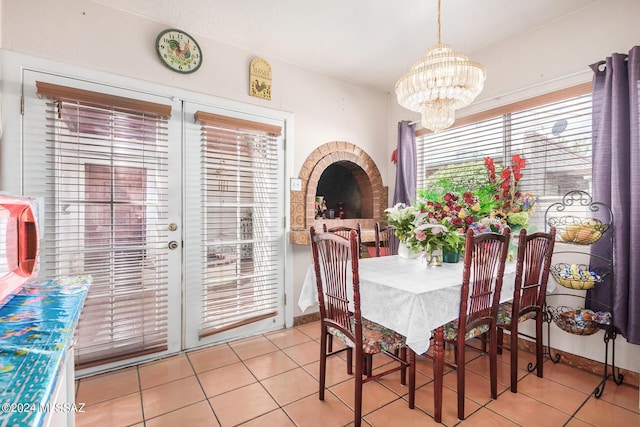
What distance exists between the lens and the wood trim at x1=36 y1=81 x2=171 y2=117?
2.02 meters

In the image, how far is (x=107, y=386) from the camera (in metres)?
2.09

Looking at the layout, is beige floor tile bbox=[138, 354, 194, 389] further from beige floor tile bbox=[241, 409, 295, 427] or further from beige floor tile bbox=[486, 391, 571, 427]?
beige floor tile bbox=[486, 391, 571, 427]

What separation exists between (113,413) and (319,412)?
3.96ft

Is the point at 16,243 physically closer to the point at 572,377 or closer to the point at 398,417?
the point at 398,417

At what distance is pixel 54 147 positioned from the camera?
2.08 metres

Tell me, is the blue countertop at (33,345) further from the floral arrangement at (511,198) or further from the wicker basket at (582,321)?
the wicker basket at (582,321)

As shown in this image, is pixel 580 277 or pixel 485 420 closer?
pixel 485 420

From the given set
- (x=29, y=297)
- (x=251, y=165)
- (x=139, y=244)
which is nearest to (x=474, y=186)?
(x=251, y=165)

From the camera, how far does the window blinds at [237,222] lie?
2.68m

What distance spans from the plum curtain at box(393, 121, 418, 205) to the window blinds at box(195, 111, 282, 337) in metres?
1.47

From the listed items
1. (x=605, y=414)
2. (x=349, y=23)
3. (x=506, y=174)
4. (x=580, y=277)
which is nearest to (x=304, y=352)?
(x=605, y=414)

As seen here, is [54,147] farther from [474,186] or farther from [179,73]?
[474,186]

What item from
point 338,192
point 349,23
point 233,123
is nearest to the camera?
point 349,23

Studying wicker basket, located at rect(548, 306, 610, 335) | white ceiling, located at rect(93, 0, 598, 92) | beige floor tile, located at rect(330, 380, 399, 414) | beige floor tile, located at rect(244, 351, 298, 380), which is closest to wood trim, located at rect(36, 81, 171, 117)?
white ceiling, located at rect(93, 0, 598, 92)
